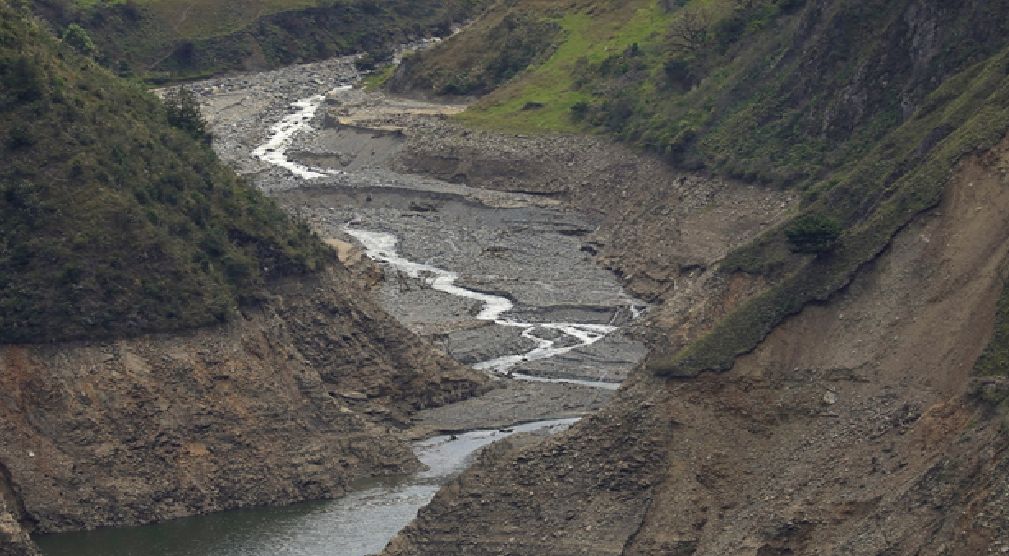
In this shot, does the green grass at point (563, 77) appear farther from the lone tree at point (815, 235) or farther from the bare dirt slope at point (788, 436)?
the bare dirt slope at point (788, 436)

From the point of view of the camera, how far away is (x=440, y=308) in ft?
430

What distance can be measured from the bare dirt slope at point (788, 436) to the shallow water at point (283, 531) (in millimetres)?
9987

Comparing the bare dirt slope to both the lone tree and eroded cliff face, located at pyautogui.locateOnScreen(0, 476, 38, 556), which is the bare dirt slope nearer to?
the lone tree

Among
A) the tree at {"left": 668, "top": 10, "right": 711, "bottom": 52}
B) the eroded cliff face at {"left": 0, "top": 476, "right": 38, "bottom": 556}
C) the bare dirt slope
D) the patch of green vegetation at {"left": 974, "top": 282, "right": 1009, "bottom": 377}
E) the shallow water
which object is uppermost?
the patch of green vegetation at {"left": 974, "top": 282, "right": 1009, "bottom": 377}

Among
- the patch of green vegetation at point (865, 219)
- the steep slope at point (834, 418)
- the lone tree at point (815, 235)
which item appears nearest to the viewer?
the steep slope at point (834, 418)

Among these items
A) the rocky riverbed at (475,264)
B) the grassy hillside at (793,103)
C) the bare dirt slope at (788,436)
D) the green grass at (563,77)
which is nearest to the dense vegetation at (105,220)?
the rocky riverbed at (475,264)

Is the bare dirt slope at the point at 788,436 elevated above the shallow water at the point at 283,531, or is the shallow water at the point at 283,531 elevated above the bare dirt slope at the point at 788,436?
the bare dirt slope at the point at 788,436

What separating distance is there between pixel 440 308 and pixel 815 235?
161 ft

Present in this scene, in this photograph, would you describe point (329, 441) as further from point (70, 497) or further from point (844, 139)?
point (844, 139)

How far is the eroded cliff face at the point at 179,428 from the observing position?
90.3 m

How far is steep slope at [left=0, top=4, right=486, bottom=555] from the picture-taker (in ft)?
299

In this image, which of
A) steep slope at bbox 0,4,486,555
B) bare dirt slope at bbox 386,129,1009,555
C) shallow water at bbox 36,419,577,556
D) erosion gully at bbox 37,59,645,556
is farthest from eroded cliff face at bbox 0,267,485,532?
bare dirt slope at bbox 386,129,1009,555

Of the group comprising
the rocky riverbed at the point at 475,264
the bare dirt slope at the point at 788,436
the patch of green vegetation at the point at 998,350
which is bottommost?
the rocky riverbed at the point at 475,264

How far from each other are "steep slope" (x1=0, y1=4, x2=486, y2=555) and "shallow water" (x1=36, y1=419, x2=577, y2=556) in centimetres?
77
